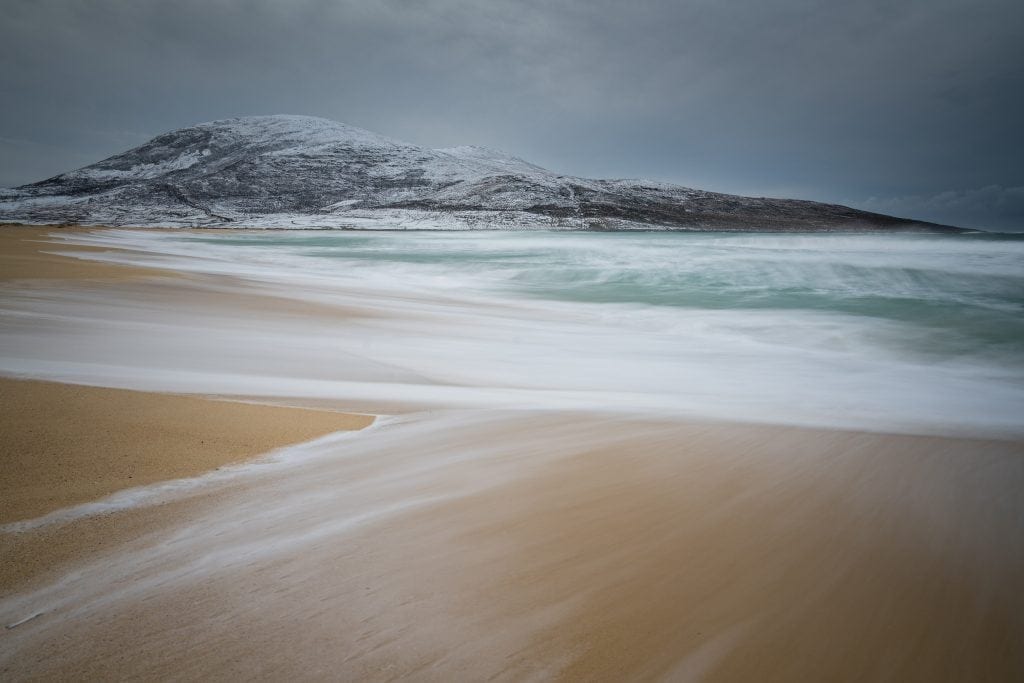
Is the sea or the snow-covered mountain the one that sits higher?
the snow-covered mountain

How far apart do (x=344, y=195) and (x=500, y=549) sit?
66.3 metres

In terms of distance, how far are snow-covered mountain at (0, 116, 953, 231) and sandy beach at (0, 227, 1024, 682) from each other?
40.5 metres

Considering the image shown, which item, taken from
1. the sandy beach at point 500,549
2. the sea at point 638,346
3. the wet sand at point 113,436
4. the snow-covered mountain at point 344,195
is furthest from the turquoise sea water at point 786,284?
the snow-covered mountain at point 344,195

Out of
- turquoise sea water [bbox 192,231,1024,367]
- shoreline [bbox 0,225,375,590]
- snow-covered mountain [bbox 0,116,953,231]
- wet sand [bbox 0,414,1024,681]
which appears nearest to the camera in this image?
wet sand [bbox 0,414,1024,681]

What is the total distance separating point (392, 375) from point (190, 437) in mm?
1619

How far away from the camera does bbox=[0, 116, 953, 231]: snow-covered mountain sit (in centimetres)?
4653

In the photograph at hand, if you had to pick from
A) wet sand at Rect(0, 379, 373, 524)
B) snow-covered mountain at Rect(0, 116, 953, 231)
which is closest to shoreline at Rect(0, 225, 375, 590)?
wet sand at Rect(0, 379, 373, 524)

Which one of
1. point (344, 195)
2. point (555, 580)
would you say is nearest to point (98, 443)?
point (555, 580)

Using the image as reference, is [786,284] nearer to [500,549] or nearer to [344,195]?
[500,549]

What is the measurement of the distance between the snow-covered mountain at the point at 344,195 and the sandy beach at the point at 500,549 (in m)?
40.5

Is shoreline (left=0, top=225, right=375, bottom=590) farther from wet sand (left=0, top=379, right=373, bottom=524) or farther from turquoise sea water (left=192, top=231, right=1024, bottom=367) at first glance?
turquoise sea water (left=192, top=231, right=1024, bottom=367)

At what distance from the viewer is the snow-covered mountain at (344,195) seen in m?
46.5

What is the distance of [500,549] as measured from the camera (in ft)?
5.18

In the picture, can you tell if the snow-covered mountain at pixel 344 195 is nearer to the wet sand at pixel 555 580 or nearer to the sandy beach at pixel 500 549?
the sandy beach at pixel 500 549
